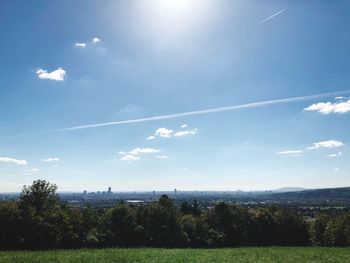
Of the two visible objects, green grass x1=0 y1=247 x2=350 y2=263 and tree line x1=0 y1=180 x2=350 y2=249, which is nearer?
green grass x1=0 y1=247 x2=350 y2=263

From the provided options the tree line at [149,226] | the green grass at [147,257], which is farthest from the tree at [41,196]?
the green grass at [147,257]

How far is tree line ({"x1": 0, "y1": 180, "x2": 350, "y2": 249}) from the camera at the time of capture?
55062 millimetres

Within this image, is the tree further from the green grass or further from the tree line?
the green grass

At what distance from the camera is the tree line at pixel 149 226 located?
5506 centimetres

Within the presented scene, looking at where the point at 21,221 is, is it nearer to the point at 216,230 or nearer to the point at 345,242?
the point at 216,230

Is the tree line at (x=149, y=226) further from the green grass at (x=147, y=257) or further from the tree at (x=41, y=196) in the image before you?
the green grass at (x=147, y=257)

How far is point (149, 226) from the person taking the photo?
7369 cm

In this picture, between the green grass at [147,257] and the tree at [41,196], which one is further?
the tree at [41,196]

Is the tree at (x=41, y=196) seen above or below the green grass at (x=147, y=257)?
above

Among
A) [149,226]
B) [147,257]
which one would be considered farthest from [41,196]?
[147,257]

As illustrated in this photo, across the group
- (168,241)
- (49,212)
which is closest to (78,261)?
(49,212)

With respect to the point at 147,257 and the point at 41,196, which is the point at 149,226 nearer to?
the point at 41,196

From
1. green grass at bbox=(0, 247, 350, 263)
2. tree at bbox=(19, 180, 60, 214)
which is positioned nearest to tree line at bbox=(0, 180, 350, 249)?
tree at bbox=(19, 180, 60, 214)

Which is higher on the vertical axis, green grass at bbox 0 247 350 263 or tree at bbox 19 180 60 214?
tree at bbox 19 180 60 214
